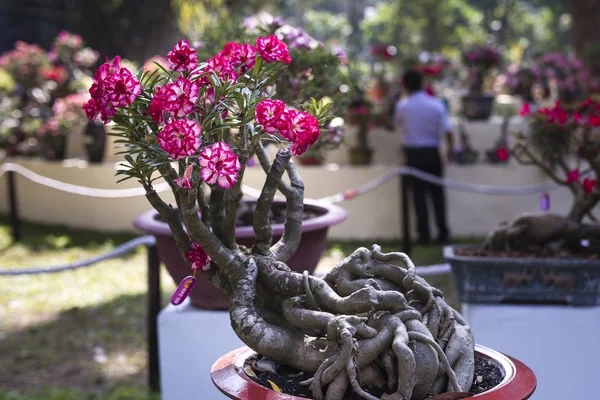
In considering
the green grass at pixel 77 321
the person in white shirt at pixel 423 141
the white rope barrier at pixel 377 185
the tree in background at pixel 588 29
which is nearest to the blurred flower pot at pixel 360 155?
the white rope barrier at pixel 377 185

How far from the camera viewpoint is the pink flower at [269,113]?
1.76m

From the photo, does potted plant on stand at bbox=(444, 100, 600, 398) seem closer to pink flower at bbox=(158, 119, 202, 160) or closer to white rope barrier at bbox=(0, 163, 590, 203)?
pink flower at bbox=(158, 119, 202, 160)

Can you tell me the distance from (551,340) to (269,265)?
159cm

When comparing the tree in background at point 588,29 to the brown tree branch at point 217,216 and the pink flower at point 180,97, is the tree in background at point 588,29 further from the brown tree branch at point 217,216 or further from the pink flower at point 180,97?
the pink flower at point 180,97

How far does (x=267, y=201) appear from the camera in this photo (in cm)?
209

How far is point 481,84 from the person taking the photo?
851 centimetres

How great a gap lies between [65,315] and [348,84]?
10.2 ft

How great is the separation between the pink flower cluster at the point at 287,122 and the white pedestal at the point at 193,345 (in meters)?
1.41

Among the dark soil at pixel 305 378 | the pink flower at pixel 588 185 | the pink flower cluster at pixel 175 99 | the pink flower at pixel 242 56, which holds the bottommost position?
the dark soil at pixel 305 378

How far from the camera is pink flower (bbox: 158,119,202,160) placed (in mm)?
1661

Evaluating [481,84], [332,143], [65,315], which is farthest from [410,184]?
[332,143]

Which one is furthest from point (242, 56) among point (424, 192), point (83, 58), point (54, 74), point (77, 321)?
point (83, 58)

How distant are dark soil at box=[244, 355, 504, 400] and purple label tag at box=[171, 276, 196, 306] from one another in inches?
12.0

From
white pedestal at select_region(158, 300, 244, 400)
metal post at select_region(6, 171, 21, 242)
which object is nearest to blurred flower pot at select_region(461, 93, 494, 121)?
metal post at select_region(6, 171, 21, 242)
